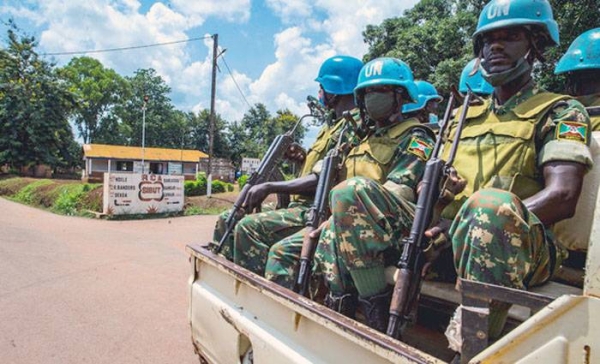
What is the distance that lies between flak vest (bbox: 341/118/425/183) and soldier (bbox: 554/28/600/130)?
1.52m

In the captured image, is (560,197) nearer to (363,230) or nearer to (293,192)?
(363,230)

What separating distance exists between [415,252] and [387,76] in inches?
49.0

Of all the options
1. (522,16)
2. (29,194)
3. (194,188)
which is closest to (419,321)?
(522,16)

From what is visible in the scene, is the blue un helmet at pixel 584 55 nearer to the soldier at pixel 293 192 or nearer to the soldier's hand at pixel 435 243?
the soldier at pixel 293 192

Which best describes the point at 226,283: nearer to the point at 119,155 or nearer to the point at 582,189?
the point at 582,189

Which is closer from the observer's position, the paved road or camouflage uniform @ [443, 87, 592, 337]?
camouflage uniform @ [443, 87, 592, 337]

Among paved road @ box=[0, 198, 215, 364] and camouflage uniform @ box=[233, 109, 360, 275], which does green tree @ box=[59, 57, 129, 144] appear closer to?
paved road @ box=[0, 198, 215, 364]

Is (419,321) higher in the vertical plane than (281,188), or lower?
lower

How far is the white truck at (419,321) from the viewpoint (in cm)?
105

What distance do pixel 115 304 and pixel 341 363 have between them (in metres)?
3.68

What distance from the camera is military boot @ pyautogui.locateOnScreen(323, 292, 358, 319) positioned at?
1980 mm

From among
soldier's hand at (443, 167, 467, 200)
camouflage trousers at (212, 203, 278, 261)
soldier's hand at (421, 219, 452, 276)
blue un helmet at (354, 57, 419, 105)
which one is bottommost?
camouflage trousers at (212, 203, 278, 261)

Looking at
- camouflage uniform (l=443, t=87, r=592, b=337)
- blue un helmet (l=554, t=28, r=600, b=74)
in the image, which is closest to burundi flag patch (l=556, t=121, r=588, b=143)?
camouflage uniform (l=443, t=87, r=592, b=337)

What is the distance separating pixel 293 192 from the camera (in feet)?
9.75
